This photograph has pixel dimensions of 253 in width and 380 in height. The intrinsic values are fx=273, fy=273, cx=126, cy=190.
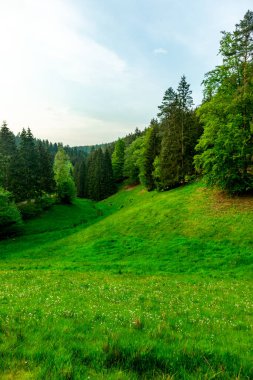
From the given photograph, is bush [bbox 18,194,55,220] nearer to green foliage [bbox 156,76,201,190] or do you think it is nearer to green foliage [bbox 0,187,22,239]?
green foliage [bbox 0,187,22,239]

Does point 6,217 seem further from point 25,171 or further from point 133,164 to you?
point 133,164

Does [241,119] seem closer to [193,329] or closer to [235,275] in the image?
[235,275]

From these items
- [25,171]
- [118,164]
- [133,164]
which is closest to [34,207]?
[25,171]

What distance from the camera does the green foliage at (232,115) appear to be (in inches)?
1323

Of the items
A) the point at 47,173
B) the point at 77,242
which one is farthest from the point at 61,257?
the point at 47,173

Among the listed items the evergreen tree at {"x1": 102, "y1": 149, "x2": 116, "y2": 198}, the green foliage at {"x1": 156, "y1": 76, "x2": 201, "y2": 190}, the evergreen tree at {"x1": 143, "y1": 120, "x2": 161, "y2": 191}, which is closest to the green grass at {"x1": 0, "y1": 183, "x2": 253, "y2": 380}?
the green foliage at {"x1": 156, "y1": 76, "x2": 201, "y2": 190}

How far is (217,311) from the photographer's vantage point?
11203 millimetres

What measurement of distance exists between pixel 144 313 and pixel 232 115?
30786mm

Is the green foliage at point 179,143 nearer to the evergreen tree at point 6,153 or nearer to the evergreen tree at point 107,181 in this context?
the evergreen tree at point 6,153

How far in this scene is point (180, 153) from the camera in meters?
57.3

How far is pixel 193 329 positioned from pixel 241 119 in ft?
103

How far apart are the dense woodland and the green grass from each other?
7793 mm

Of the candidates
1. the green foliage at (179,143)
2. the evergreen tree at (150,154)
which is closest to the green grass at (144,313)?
the green foliage at (179,143)

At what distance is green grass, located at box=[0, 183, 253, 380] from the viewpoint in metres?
5.20
